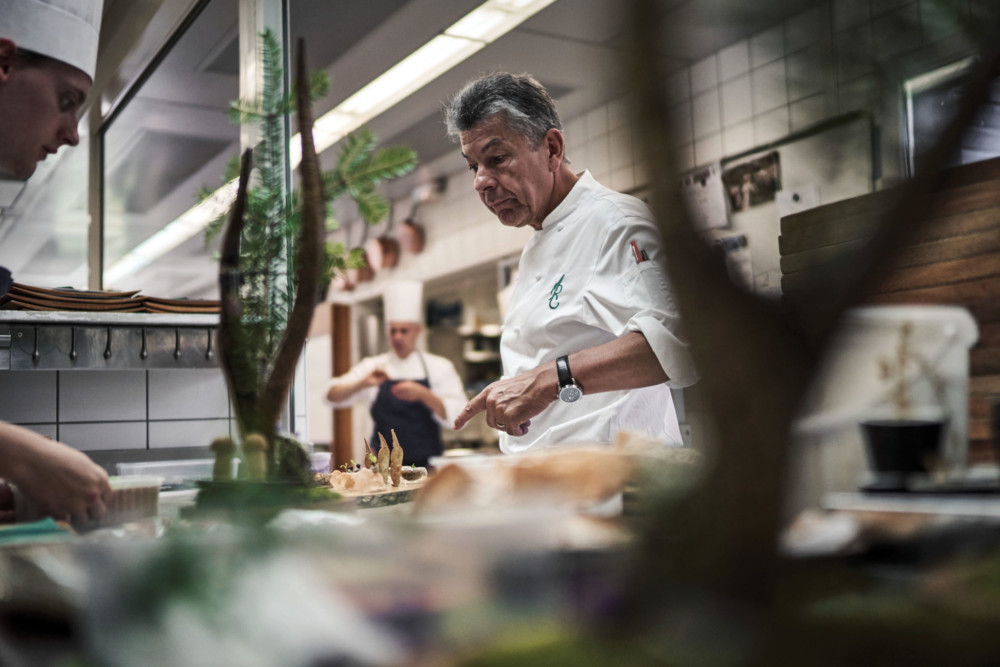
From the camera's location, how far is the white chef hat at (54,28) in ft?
3.23

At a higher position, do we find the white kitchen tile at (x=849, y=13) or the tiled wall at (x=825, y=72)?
the white kitchen tile at (x=849, y=13)

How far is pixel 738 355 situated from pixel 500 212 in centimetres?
148


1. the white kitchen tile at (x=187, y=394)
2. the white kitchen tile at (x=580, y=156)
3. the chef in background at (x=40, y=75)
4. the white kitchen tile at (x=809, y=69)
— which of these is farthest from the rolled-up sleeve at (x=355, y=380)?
the white kitchen tile at (x=809, y=69)

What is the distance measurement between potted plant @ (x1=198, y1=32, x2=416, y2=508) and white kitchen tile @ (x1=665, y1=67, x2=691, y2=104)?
41cm

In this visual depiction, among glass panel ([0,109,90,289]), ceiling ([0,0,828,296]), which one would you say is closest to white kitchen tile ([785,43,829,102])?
ceiling ([0,0,828,296])

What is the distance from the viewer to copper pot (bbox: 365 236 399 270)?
22.3 feet

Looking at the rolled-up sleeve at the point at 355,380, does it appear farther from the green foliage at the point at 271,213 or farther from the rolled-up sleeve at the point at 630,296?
the green foliage at the point at 271,213

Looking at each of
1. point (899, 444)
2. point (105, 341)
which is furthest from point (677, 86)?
point (105, 341)

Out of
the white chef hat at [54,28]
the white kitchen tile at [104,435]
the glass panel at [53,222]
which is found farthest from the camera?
the glass panel at [53,222]

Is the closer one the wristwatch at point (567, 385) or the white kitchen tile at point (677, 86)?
the white kitchen tile at point (677, 86)

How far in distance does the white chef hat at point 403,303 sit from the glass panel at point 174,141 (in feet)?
3.75

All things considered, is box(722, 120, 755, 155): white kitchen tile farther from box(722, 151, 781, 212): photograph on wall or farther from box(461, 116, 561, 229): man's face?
box(722, 151, 781, 212): photograph on wall

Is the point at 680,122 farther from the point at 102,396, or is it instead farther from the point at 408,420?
the point at 408,420

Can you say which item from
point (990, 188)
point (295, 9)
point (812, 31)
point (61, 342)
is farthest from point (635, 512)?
point (295, 9)
